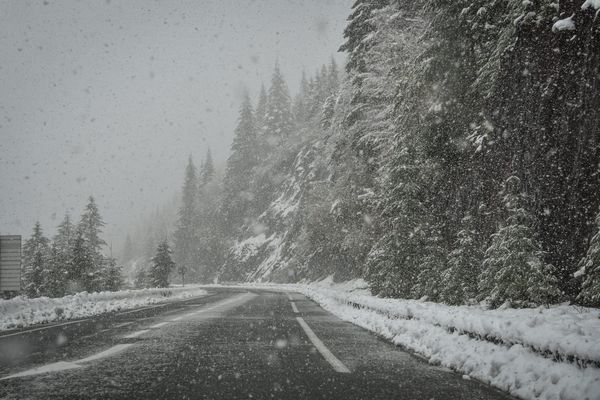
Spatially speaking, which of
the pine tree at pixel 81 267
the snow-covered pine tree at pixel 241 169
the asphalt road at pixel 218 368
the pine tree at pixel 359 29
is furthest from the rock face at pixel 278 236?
the asphalt road at pixel 218 368

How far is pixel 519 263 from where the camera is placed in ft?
30.8

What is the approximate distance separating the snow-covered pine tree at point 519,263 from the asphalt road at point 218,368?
2.95 m

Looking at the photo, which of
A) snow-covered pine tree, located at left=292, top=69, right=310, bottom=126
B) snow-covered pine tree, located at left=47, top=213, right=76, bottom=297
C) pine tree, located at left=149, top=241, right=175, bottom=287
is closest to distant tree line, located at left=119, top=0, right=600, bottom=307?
snow-covered pine tree, located at left=47, top=213, right=76, bottom=297

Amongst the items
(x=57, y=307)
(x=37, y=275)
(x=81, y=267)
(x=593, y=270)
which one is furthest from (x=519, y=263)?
(x=37, y=275)

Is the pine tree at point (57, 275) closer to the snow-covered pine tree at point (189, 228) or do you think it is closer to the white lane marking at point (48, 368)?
the white lane marking at point (48, 368)

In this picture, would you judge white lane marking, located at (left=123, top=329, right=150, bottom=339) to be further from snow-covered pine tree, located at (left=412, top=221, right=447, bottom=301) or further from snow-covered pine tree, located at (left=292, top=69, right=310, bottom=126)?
snow-covered pine tree, located at (left=292, top=69, right=310, bottom=126)

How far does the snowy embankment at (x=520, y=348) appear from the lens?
4043mm

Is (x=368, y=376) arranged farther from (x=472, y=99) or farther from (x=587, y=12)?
(x=472, y=99)

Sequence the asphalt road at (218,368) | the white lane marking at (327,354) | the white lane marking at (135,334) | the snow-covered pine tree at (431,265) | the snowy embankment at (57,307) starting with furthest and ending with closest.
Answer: the snow-covered pine tree at (431,265) → the snowy embankment at (57,307) → the white lane marking at (135,334) → the white lane marking at (327,354) → the asphalt road at (218,368)

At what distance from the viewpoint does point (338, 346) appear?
795 centimetres

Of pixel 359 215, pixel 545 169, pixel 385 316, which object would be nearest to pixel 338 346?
pixel 385 316

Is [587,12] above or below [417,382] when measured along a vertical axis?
above

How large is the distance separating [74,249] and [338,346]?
40.2 metres

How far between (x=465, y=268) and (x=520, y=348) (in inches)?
333
